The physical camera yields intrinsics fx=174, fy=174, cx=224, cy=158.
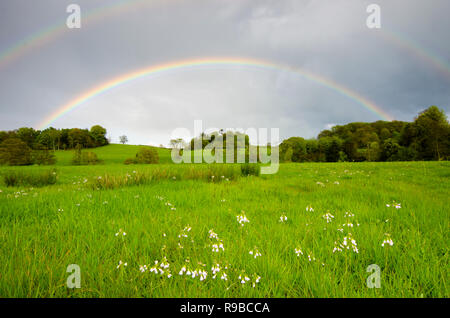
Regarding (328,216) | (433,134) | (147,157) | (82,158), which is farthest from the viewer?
(147,157)

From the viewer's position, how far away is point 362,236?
2.94m

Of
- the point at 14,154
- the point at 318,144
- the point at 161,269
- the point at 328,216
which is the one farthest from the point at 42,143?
the point at 318,144

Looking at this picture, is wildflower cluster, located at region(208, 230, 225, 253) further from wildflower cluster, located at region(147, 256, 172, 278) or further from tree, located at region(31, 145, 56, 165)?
tree, located at region(31, 145, 56, 165)

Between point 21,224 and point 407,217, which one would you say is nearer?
point 21,224

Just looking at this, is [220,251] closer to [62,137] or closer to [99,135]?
[62,137]

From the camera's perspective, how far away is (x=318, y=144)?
242 feet

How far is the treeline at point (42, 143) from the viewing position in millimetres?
42656

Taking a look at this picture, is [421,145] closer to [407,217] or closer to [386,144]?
[386,144]

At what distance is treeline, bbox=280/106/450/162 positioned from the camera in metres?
46.0

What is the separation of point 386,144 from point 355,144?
46.6ft

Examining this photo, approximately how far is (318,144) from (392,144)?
918 inches

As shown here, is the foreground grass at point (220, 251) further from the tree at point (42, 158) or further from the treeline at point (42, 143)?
the tree at point (42, 158)

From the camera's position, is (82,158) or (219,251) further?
(82,158)
